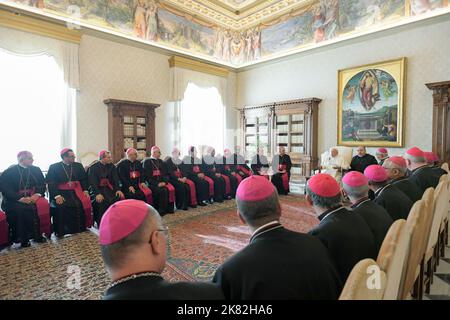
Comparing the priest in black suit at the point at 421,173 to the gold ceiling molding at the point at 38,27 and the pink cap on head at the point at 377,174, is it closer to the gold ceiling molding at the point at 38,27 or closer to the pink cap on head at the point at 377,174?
the pink cap on head at the point at 377,174

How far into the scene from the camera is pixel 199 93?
33.7ft

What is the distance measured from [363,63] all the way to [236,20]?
16.3ft

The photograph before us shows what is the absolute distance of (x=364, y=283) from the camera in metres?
0.99

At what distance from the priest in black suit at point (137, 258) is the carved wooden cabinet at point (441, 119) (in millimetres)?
7696

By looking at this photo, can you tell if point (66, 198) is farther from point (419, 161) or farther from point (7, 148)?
point (419, 161)

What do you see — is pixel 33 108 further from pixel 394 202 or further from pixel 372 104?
pixel 372 104

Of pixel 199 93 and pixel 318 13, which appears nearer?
pixel 318 13

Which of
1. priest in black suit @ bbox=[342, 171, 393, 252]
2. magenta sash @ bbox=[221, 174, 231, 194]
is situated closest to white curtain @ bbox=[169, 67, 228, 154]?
magenta sash @ bbox=[221, 174, 231, 194]

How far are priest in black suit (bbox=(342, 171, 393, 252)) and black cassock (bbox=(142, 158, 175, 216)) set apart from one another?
421 cm

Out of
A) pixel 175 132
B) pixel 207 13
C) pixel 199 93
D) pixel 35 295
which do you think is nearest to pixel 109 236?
pixel 35 295

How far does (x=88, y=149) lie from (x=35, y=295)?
5397 mm

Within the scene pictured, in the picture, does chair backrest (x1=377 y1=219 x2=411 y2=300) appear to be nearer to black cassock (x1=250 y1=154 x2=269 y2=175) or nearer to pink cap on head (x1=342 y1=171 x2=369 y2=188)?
pink cap on head (x1=342 y1=171 x2=369 y2=188)

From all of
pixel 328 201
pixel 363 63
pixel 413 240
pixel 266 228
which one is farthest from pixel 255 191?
pixel 363 63

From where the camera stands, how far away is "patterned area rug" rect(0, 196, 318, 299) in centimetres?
295
